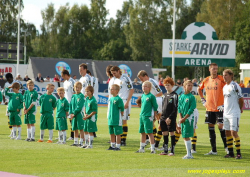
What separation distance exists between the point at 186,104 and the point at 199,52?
27551mm

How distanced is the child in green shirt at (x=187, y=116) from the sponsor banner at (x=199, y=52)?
27100mm

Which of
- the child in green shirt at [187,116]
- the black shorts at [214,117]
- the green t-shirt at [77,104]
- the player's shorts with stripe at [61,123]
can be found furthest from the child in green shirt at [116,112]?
the black shorts at [214,117]

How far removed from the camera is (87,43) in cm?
8038

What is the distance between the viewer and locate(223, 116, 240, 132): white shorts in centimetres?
1041

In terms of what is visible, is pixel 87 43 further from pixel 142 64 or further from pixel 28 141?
pixel 28 141

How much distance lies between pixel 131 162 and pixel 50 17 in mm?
68643

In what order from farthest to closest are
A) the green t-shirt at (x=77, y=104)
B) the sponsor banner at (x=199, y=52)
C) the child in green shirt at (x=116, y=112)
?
the sponsor banner at (x=199, y=52)
the green t-shirt at (x=77, y=104)
the child in green shirt at (x=116, y=112)

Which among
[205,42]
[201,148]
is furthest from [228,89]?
[205,42]

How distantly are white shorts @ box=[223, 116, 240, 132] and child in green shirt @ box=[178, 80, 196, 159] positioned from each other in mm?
762

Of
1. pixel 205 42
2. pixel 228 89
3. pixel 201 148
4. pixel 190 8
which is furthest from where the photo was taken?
pixel 190 8

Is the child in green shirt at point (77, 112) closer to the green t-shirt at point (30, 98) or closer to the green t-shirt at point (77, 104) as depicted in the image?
the green t-shirt at point (77, 104)

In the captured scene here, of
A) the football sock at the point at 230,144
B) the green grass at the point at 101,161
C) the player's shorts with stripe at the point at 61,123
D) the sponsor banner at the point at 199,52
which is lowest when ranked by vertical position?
the green grass at the point at 101,161

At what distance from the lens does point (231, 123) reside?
412 inches

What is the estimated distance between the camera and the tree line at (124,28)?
66.1 meters
